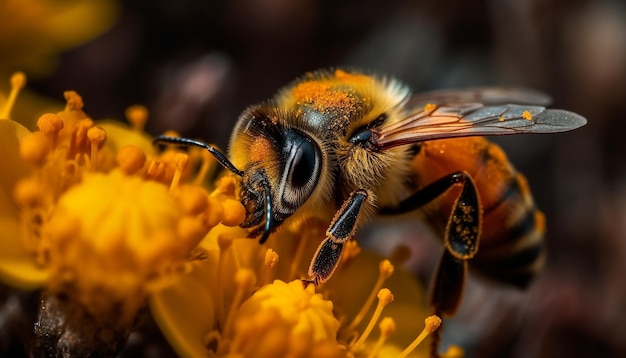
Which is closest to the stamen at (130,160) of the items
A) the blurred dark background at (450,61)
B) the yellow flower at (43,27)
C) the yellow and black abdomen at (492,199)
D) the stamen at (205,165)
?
the stamen at (205,165)

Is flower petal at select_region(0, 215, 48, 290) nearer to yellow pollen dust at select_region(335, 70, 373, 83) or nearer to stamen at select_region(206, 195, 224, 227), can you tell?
stamen at select_region(206, 195, 224, 227)

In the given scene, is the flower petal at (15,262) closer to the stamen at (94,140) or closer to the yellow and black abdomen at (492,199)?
the stamen at (94,140)

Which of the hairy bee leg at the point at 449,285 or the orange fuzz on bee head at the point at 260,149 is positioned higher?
the orange fuzz on bee head at the point at 260,149

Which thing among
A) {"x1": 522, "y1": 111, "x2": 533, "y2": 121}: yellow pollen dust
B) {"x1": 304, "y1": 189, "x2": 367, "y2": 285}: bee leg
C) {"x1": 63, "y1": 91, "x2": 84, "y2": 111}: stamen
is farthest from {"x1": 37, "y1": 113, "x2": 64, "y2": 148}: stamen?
{"x1": 522, "y1": 111, "x2": 533, "y2": 121}: yellow pollen dust

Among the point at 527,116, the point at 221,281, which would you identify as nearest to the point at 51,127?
the point at 221,281

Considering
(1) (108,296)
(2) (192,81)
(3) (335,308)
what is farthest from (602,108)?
(1) (108,296)

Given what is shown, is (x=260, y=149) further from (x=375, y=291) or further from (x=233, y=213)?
(x=375, y=291)

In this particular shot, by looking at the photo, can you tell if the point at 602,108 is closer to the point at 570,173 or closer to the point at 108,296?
the point at 570,173
